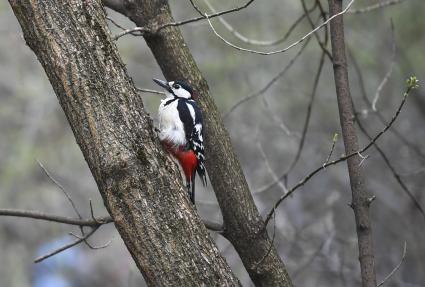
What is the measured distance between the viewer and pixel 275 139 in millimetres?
10523

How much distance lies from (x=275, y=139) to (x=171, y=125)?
6131 millimetres

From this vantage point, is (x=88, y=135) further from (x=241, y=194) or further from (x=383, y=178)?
(x=383, y=178)

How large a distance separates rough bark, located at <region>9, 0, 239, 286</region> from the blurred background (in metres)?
3.48

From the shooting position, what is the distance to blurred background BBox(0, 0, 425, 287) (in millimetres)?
8062

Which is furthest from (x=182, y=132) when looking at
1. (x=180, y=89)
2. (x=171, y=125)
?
(x=180, y=89)

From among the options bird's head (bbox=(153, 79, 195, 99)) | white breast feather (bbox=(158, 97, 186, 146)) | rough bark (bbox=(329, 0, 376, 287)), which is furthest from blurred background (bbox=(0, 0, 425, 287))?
rough bark (bbox=(329, 0, 376, 287))

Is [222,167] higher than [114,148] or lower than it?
higher

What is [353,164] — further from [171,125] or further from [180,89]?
[171,125]

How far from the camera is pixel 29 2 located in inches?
118

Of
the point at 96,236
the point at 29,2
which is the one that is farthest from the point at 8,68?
the point at 29,2

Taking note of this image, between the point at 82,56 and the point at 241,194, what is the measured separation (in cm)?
121

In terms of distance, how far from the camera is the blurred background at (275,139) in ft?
26.5

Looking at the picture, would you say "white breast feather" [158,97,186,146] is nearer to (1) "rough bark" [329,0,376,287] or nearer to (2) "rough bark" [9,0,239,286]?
(1) "rough bark" [329,0,376,287]

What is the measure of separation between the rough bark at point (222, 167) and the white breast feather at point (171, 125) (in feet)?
1.81
